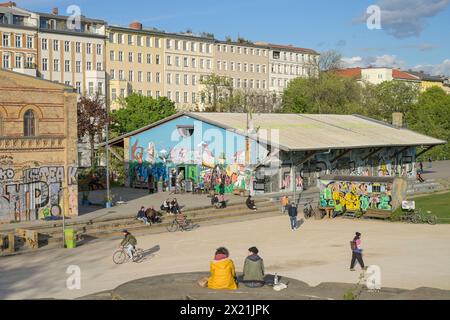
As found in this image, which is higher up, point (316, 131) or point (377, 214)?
point (316, 131)

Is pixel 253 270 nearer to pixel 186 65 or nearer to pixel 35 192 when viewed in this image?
pixel 35 192

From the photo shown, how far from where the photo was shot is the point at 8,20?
87.6m

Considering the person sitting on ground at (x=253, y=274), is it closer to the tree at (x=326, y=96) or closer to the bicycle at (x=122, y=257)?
the bicycle at (x=122, y=257)

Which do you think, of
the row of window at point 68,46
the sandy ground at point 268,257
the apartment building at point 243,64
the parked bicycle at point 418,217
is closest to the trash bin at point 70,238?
the sandy ground at point 268,257

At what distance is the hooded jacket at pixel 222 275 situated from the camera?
15.6m

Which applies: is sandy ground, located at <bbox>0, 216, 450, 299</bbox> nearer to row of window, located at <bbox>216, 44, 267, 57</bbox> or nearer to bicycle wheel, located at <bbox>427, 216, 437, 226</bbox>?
bicycle wheel, located at <bbox>427, 216, 437, 226</bbox>

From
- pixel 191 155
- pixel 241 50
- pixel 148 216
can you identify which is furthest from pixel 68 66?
pixel 148 216

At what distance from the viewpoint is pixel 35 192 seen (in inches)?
1362

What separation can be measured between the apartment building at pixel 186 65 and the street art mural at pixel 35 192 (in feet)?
243

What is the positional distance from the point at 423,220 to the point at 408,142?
24.6 m

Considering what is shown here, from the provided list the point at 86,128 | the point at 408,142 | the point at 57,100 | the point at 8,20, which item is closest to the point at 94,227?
the point at 57,100

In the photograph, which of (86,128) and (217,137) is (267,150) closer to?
(217,137)

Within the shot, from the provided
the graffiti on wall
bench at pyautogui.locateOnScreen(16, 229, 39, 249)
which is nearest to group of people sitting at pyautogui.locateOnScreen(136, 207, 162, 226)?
bench at pyautogui.locateOnScreen(16, 229, 39, 249)

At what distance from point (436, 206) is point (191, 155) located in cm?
1880
